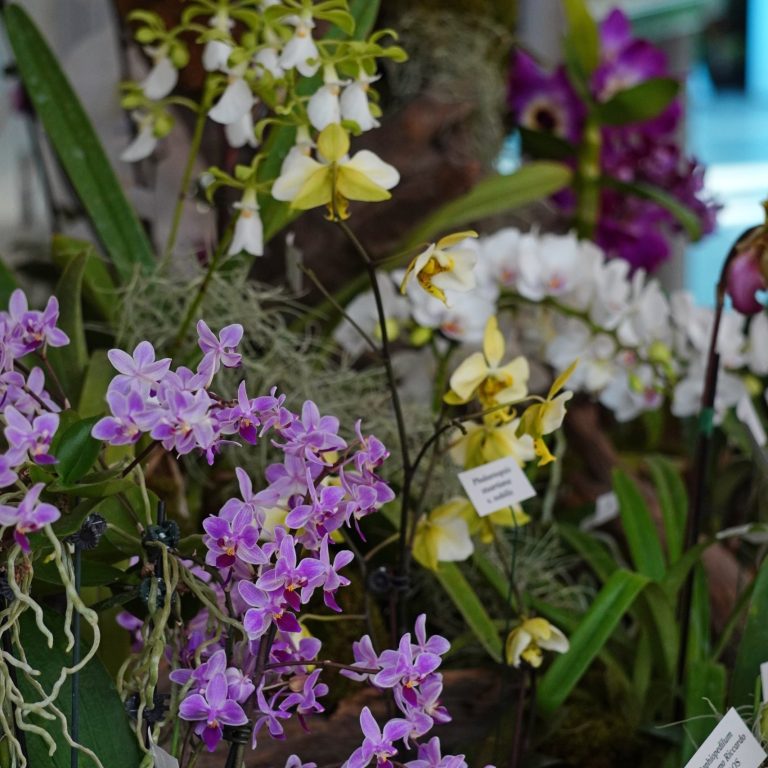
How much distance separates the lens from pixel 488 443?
2.39 feet

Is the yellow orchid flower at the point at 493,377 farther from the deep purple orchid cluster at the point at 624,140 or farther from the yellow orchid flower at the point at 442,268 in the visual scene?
the deep purple orchid cluster at the point at 624,140

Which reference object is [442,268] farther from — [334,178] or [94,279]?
[94,279]

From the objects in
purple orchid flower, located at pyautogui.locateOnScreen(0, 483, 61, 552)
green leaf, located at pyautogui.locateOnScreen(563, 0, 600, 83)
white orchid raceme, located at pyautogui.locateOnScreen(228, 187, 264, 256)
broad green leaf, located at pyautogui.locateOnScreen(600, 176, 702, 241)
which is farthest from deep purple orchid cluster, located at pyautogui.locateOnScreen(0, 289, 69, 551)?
green leaf, located at pyautogui.locateOnScreen(563, 0, 600, 83)

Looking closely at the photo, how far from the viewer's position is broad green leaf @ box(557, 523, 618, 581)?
3.13 ft

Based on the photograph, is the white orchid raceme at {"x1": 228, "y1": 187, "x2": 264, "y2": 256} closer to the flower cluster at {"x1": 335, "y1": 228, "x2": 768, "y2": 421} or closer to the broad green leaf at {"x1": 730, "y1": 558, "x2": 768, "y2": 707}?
the flower cluster at {"x1": 335, "y1": 228, "x2": 768, "y2": 421}

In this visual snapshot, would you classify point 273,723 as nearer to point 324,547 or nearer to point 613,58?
point 324,547

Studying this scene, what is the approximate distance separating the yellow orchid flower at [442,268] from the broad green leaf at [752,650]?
12.7 inches

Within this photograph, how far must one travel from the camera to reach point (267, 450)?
95cm

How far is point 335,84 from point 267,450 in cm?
38

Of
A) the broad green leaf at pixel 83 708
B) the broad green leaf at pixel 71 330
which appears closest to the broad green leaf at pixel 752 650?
the broad green leaf at pixel 83 708

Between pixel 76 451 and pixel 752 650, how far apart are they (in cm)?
50

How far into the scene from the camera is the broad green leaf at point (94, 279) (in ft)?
3.18

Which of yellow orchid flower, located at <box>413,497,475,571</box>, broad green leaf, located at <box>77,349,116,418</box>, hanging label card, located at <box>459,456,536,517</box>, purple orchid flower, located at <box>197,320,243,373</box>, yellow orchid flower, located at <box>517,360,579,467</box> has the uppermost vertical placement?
purple orchid flower, located at <box>197,320,243,373</box>

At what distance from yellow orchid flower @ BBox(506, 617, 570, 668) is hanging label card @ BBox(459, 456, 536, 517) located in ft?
0.27
